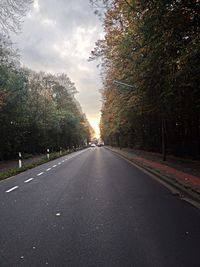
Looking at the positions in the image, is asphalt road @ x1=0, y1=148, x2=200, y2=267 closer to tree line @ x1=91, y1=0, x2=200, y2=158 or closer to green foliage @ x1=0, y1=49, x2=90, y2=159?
tree line @ x1=91, y1=0, x2=200, y2=158

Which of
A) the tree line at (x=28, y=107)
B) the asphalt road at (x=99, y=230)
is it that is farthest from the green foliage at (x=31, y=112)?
the asphalt road at (x=99, y=230)

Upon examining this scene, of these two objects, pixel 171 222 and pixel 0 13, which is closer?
pixel 171 222

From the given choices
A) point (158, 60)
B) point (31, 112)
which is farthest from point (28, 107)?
point (158, 60)

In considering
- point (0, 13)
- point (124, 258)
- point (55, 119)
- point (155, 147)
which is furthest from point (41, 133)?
point (124, 258)

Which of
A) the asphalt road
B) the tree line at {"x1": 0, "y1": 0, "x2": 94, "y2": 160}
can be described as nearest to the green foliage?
the tree line at {"x1": 0, "y1": 0, "x2": 94, "y2": 160}

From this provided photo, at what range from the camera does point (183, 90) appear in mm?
20391

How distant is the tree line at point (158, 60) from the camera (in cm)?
1380

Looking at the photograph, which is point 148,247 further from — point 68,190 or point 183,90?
point 183,90

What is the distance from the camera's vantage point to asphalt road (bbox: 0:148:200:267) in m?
5.43

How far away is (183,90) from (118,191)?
953 cm

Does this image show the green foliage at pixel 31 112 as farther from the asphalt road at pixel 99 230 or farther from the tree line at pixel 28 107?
the asphalt road at pixel 99 230

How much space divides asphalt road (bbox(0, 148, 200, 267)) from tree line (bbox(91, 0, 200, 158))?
221 inches

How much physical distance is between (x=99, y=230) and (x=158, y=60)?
11553 millimetres

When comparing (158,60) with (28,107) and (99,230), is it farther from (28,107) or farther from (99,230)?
(28,107)
